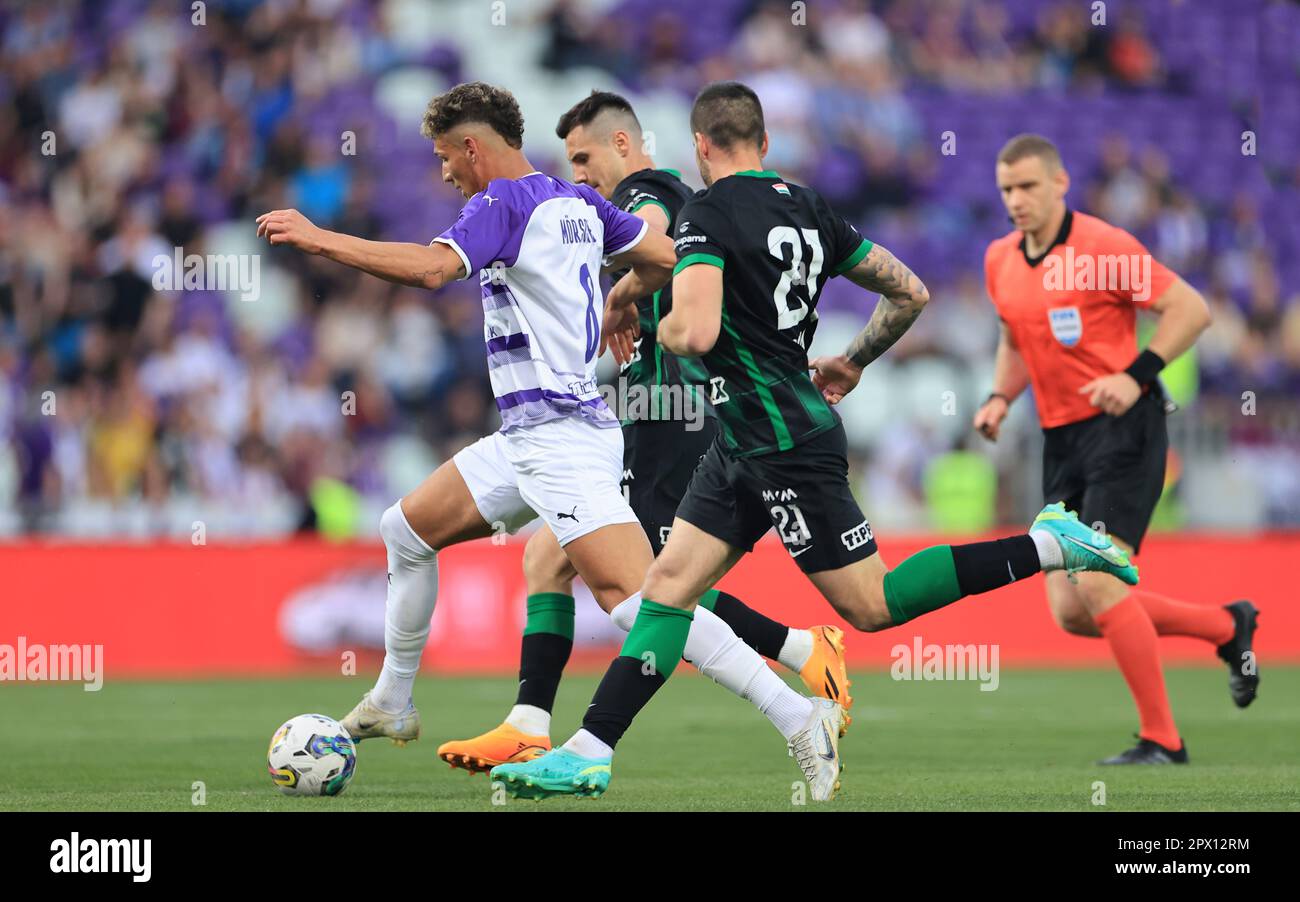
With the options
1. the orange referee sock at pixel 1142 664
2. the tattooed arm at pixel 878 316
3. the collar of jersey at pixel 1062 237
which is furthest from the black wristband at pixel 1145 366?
the tattooed arm at pixel 878 316

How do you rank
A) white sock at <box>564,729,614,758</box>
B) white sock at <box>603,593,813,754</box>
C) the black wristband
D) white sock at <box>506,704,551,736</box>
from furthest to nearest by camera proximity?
the black wristband
white sock at <box>506,704,551,736</box>
white sock at <box>603,593,813,754</box>
white sock at <box>564,729,614,758</box>

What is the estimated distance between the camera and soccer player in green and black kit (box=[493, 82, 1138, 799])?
6285mm

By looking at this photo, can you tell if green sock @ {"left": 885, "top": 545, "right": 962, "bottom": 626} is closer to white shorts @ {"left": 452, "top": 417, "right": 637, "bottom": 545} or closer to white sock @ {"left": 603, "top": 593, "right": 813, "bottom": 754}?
white sock @ {"left": 603, "top": 593, "right": 813, "bottom": 754}

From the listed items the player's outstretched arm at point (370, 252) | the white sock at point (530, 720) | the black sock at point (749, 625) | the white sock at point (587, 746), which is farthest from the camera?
the black sock at point (749, 625)

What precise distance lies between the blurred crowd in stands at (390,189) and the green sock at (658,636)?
358 inches

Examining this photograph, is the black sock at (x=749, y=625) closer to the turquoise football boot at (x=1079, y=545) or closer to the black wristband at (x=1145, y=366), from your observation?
the turquoise football boot at (x=1079, y=545)

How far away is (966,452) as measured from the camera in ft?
52.0

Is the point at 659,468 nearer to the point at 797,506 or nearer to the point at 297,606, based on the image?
the point at 797,506

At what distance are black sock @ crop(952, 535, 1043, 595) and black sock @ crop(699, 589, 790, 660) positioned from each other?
123 cm

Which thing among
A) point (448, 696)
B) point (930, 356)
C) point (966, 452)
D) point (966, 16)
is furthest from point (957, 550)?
point (966, 16)

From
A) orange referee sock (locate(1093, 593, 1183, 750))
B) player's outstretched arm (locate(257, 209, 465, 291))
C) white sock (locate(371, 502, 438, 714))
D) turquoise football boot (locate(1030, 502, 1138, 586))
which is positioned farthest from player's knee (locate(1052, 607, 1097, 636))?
player's outstretched arm (locate(257, 209, 465, 291))

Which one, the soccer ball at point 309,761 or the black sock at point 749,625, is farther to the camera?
the black sock at point 749,625

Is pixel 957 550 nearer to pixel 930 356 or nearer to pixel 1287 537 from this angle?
pixel 1287 537

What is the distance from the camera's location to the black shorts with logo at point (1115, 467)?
329 inches
